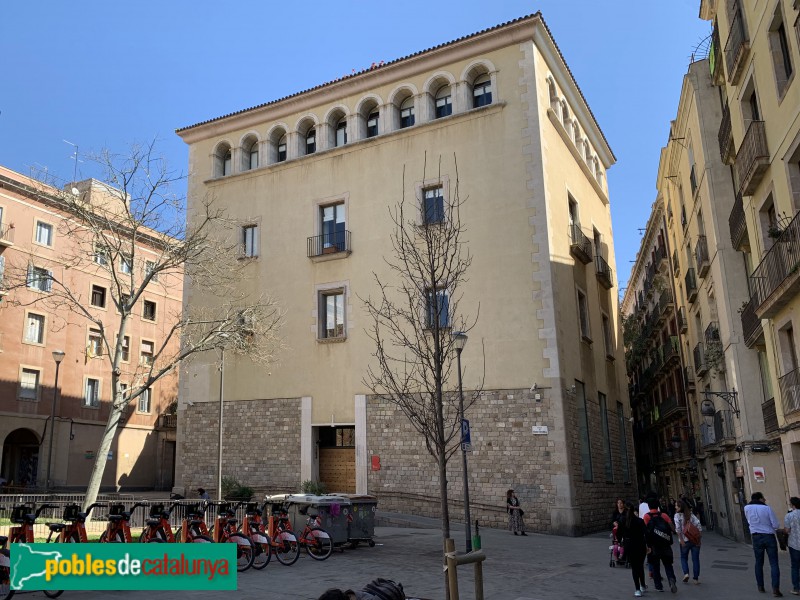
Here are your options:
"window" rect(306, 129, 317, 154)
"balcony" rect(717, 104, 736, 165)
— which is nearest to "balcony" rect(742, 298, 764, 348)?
"balcony" rect(717, 104, 736, 165)

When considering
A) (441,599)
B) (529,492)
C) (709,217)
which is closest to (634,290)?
(709,217)

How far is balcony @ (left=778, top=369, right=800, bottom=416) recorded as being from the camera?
15191 millimetres

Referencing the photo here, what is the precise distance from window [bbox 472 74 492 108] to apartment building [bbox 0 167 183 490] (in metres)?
15.7

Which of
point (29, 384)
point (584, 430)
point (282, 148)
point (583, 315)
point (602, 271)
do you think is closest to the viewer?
point (584, 430)

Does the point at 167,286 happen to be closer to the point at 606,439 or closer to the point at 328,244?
the point at 328,244

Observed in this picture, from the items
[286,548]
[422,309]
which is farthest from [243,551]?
[422,309]

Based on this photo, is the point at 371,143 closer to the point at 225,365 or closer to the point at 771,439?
the point at 225,365

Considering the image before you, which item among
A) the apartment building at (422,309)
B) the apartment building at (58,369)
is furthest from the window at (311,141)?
the apartment building at (58,369)

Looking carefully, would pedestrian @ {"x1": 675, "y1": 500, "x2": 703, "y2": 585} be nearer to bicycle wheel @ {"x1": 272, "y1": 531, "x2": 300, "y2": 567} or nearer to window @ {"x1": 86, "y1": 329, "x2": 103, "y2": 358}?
bicycle wheel @ {"x1": 272, "y1": 531, "x2": 300, "y2": 567}

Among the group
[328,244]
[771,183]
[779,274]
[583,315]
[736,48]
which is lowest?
[779,274]

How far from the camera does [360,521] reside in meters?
16.0

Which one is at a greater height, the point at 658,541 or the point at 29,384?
the point at 29,384

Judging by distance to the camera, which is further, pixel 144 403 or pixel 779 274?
pixel 144 403

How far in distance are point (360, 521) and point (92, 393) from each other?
27549 millimetres
